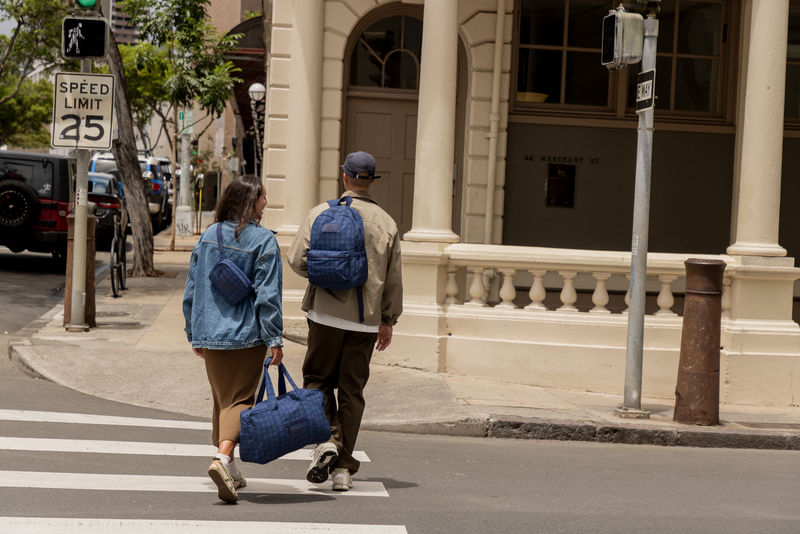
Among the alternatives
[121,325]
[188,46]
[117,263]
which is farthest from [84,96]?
[188,46]

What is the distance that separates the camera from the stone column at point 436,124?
9305 mm

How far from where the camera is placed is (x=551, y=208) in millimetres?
12203

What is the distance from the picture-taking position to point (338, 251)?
5.00 meters

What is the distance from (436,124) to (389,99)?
8.40ft

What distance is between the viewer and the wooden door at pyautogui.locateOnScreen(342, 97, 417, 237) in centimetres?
1169

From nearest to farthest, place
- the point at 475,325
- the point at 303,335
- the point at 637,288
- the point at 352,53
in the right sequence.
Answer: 1. the point at 637,288
2. the point at 475,325
3. the point at 303,335
4. the point at 352,53

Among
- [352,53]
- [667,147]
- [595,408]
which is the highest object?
[352,53]

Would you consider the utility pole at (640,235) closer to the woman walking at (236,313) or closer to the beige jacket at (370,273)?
the beige jacket at (370,273)

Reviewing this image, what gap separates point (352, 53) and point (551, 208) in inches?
133

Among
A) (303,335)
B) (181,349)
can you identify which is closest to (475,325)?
(303,335)

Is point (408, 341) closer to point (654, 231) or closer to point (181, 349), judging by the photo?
point (181, 349)

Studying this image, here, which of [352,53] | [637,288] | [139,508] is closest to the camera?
[139,508]

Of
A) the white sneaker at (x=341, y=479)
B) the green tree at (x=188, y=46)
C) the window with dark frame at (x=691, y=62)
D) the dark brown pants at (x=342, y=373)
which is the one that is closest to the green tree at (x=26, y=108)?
the green tree at (x=188, y=46)

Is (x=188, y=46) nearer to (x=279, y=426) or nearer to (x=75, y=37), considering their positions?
(x=75, y=37)
